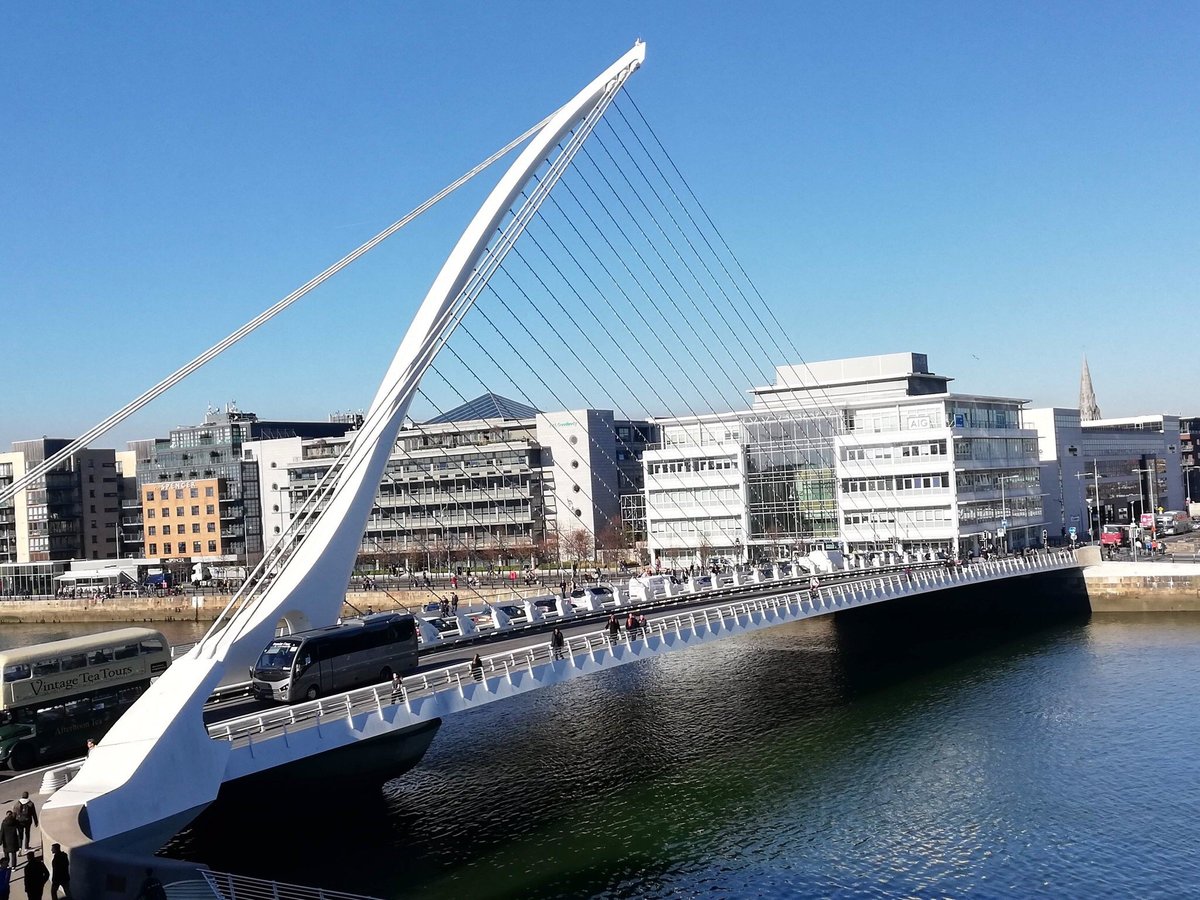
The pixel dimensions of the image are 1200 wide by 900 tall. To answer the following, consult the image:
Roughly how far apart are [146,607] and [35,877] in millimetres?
57993

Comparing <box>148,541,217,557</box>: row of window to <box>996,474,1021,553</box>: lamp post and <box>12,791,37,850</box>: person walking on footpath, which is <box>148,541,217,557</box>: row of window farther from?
<box>12,791,37,850</box>: person walking on footpath

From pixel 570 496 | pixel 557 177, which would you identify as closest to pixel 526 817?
pixel 557 177

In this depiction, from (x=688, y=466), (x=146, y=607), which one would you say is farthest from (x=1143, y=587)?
(x=146, y=607)

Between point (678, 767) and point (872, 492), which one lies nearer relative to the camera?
point (678, 767)

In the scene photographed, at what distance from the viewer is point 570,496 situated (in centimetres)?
6994

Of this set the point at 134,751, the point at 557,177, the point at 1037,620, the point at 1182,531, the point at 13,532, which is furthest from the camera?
the point at 13,532

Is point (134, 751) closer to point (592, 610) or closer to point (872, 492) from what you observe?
point (592, 610)

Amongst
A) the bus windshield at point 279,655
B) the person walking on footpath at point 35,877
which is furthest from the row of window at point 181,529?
the person walking on footpath at point 35,877

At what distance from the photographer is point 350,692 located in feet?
60.0

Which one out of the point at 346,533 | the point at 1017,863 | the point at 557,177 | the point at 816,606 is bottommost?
the point at 1017,863

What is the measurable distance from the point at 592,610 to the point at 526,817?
1019 cm

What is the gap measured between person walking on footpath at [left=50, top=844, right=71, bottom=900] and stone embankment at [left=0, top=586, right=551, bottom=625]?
4424cm

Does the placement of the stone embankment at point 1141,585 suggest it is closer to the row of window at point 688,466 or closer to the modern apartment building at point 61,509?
the row of window at point 688,466

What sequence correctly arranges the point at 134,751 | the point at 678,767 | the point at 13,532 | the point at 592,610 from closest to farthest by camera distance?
the point at 134,751
the point at 678,767
the point at 592,610
the point at 13,532
